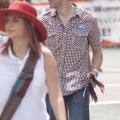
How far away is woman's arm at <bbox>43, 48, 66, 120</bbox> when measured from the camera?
4.24m

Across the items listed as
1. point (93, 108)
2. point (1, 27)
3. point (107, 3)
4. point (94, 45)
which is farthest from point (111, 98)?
point (107, 3)

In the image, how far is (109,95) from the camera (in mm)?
12102

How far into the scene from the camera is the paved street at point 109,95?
10203 mm

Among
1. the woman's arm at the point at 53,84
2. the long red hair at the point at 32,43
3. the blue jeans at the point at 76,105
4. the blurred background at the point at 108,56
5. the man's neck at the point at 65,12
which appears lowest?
the blurred background at the point at 108,56

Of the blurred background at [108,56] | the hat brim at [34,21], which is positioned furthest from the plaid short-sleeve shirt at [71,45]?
the hat brim at [34,21]

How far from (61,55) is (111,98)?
595 centimetres

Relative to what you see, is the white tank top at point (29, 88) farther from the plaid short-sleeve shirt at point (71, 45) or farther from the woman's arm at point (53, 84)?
the plaid short-sleeve shirt at point (71, 45)

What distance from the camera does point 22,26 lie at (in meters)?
4.23

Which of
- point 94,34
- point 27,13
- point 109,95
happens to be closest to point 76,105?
point 94,34

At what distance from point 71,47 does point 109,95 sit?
6.32 meters

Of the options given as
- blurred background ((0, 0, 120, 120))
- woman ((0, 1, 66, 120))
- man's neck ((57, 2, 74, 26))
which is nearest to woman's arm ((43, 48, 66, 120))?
woman ((0, 1, 66, 120))

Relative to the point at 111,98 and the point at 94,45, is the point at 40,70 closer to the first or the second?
the point at 94,45

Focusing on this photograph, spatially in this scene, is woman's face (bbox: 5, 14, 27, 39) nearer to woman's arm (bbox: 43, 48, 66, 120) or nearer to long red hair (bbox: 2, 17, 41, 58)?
long red hair (bbox: 2, 17, 41, 58)

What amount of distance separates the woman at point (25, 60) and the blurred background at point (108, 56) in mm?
2251
